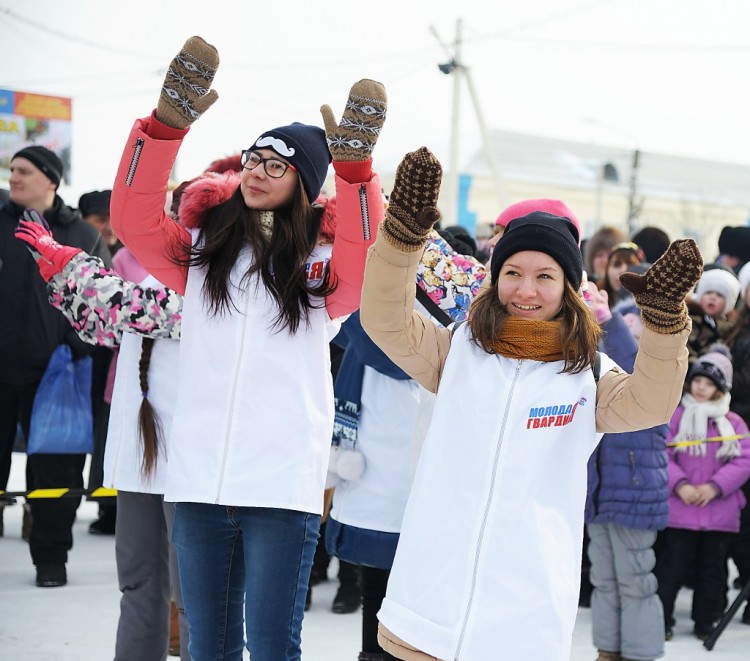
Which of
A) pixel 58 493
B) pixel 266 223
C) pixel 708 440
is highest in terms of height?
pixel 266 223

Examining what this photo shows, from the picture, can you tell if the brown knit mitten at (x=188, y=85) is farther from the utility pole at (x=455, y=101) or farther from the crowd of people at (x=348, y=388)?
the utility pole at (x=455, y=101)

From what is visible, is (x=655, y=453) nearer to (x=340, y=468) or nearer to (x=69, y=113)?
(x=340, y=468)

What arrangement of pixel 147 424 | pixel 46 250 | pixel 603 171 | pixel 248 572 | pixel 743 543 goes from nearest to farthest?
pixel 248 572 → pixel 46 250 → pixel 147 424 → pixel 743 543 → pixel 603 171

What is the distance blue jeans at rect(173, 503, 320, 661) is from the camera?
2740 millimetres

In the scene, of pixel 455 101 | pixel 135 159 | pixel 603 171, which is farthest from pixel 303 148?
pixel 603 171

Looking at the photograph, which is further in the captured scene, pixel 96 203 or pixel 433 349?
pixel 96 203

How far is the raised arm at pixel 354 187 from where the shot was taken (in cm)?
252

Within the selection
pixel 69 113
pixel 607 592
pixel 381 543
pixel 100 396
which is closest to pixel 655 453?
pixel 607 592

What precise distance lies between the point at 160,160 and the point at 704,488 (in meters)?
3.73

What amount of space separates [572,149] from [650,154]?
4360 mm

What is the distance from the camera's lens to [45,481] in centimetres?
549

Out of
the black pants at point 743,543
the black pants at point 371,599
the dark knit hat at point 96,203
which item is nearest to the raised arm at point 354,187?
the black pants at point 371,599

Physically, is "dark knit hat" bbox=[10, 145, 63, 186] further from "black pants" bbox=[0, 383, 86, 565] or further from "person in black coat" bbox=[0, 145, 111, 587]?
"black pants" bbox=[0, 383, 86, 565]

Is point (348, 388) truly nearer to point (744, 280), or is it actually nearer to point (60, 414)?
point (60, 414)
